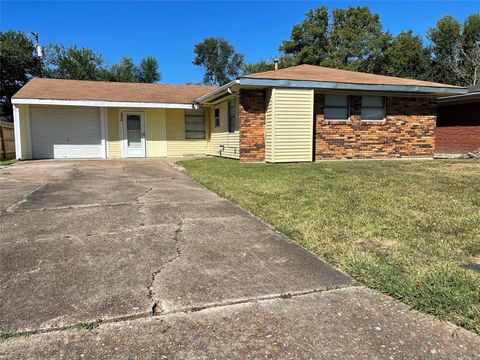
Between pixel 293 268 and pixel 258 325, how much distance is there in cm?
104

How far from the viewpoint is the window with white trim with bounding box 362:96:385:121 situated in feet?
45.7

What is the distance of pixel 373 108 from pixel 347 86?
1881 millimetres

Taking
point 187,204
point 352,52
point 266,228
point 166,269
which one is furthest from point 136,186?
point 352,52

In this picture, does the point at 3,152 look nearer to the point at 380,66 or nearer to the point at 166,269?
the point at 166,269

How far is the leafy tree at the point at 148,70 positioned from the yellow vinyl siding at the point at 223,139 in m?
23.9

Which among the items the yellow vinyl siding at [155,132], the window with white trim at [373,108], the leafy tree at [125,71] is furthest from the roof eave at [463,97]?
the leafy tree at [125,71]

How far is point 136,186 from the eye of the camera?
8.02 m

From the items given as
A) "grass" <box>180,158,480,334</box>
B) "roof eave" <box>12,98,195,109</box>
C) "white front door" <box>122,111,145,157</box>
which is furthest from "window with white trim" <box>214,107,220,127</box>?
"grass" <box>180,158,480,334</box>

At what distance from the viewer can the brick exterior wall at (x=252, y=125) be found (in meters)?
12.8

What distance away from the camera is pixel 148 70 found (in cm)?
3891

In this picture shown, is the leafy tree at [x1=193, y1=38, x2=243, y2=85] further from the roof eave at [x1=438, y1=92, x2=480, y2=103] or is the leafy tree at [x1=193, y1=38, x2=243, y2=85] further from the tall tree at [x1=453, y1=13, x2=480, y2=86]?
the roof eave at [x1=438, y1=92, x2=480, y2=103]

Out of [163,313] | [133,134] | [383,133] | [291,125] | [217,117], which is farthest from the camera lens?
[133,134]

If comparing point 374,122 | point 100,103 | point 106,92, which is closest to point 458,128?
point 374,122

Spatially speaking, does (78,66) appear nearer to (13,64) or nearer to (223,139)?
(13,64)
